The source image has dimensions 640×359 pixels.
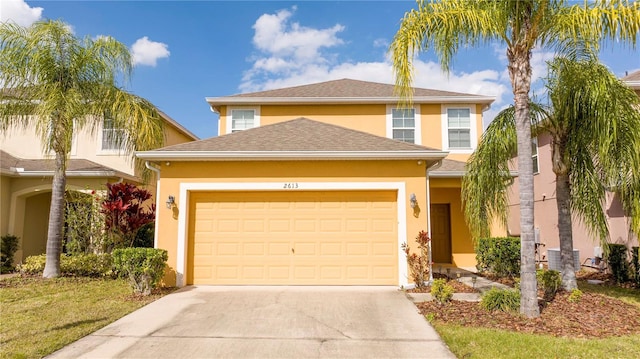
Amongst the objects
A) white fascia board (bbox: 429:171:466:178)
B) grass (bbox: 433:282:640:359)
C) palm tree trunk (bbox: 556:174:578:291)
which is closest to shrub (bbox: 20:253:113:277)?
grass (bbox: 433:282:640:359)

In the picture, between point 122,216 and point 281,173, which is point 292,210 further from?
point 122,216

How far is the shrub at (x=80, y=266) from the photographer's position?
1084cm

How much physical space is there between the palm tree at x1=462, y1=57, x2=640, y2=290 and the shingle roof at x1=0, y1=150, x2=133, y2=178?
1191 cm

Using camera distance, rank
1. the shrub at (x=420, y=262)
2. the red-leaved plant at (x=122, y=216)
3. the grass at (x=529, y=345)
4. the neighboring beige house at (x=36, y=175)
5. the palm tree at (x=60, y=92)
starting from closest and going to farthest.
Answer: the grass at (x=529, y=345)
the shrub at (x=420, y=262)
the palm tree at (x=60, y=92)
the red-leaved plant at (x=122, y=216)
the neighboring beige house at (x=36, y=175)

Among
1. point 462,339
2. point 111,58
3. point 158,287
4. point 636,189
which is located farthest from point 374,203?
point 111,58

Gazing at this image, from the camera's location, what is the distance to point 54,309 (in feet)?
23.7

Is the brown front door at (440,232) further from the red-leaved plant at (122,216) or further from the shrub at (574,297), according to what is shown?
the red-leaved plant at (122,216)

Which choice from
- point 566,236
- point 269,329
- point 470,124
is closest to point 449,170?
point 470,124

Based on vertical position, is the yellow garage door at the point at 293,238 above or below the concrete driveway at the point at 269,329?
above

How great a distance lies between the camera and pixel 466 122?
47.8ft

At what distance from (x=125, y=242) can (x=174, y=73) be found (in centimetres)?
986

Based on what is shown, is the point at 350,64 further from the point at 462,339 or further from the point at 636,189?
the point at 462,339

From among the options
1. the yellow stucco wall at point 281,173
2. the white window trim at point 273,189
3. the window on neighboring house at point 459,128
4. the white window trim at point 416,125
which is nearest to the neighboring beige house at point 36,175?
the yellow stucco wall at point 281,173

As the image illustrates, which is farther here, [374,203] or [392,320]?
[374,203]
